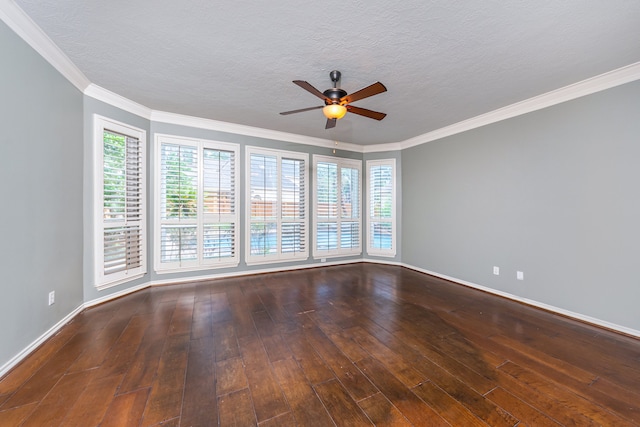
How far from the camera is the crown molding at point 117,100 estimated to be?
304 centimetres

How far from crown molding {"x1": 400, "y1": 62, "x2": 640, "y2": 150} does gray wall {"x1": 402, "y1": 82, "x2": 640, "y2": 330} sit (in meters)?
0.07

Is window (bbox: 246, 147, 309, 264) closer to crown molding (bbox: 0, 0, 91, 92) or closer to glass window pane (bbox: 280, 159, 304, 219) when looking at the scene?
glass window pane (bbox: 280, 159, 304, 219)

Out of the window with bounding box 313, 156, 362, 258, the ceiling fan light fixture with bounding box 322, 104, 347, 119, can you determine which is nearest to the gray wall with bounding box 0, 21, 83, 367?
the ceiling fan light fixture with bounding box 322, 104, 347, 119

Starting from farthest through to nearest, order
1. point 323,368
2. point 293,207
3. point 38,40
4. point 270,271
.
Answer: point 293,207
point 270,271
point 38,40
point 323,368

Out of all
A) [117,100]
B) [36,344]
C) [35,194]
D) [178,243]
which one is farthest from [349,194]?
[36,344]

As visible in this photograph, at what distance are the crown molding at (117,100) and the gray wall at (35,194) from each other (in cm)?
24

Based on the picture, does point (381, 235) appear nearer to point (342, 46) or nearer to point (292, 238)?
point (292, 238)

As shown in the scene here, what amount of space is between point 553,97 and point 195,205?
5325 millimetres

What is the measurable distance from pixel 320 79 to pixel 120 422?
3.31 m

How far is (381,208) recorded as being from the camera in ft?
18.2

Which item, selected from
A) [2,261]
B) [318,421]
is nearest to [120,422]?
[318,421]

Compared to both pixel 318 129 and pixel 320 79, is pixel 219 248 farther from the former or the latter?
pixel 320 79

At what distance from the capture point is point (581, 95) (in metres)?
2.86

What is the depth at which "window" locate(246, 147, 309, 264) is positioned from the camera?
4555 mm
